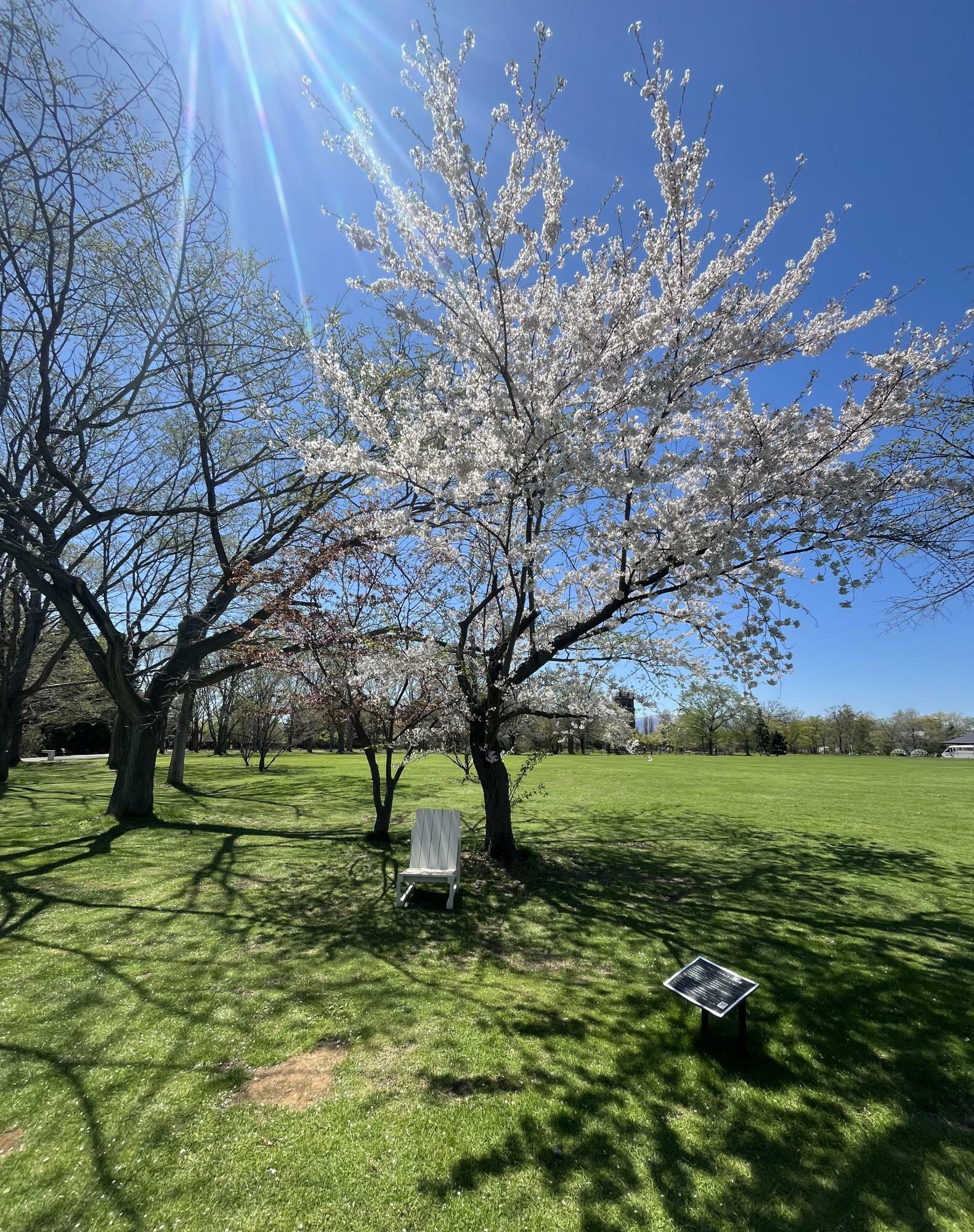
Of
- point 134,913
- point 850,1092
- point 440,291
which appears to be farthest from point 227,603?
point 850,1092

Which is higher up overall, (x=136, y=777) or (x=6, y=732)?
(x=6, y=732)

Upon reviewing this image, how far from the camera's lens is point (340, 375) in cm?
591

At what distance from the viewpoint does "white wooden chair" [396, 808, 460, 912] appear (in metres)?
6.42

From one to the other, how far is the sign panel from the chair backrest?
328 centimetres

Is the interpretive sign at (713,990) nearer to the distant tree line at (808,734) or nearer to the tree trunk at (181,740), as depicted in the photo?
the tree trunk at (181,740)

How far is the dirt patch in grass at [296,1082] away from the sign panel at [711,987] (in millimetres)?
2149

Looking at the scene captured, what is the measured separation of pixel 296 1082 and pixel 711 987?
2.62 meters

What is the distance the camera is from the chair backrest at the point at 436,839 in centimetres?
655

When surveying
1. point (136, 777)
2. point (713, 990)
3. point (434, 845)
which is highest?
point (136, 777)

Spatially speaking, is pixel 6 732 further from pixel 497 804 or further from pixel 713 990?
pixel 713 990

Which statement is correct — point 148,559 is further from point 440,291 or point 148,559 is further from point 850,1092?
point 850,1092

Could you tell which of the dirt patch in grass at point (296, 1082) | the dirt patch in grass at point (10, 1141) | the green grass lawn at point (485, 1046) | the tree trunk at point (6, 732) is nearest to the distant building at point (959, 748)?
the green grass lawn at point (485, 1046)

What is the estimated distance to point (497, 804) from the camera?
25.5 feet

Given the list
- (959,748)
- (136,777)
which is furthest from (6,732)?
(959,748)
